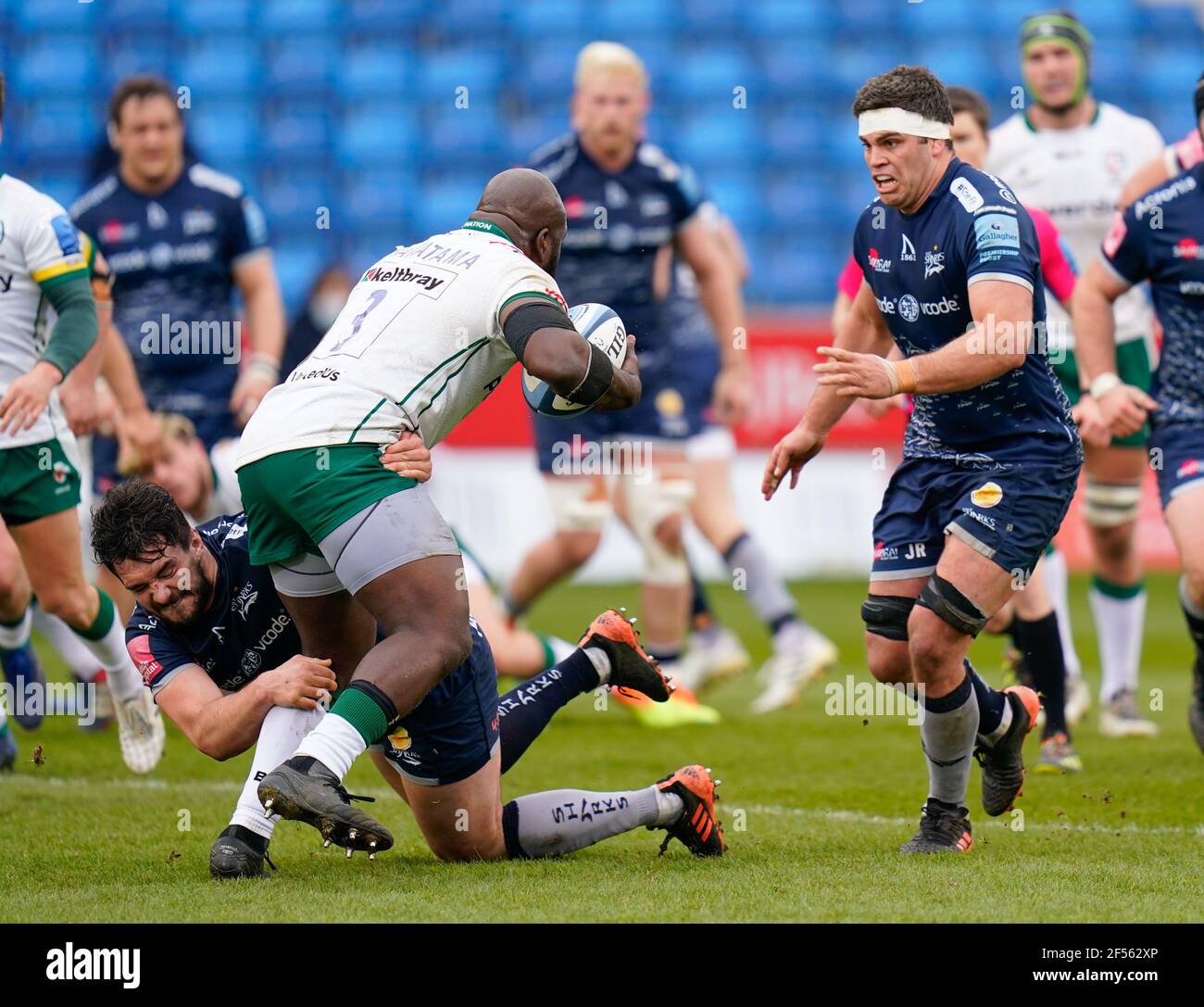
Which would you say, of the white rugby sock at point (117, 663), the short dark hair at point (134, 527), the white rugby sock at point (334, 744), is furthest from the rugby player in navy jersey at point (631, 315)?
the white rugby sock at point (334, 744)

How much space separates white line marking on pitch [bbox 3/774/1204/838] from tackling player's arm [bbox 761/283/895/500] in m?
1.20

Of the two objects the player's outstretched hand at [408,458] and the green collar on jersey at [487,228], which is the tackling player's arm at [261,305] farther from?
the player's outstretched hand at [408,458]

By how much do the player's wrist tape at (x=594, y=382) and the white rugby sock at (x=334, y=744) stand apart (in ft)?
3.33

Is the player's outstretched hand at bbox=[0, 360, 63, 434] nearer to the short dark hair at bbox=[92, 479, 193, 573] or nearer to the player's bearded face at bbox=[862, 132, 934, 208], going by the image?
the short dark hair at bbox=[92, 479, 193, 573]

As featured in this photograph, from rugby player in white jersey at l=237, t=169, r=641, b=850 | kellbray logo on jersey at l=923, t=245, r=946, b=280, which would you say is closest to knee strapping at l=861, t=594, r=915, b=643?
kellbray logo on jersey at l=923, t=245, r=946, b=280

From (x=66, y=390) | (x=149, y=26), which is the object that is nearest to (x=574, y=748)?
(x=66, y=390)

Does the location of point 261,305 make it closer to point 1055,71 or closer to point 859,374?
point 1055,71

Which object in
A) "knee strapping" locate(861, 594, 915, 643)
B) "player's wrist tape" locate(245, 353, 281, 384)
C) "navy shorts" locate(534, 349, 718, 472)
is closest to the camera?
"knee strapping" locate(861, 594, 915, 643)

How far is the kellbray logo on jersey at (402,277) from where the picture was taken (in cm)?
469

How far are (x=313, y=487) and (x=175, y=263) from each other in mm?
4519

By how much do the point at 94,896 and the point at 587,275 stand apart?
5.28 m

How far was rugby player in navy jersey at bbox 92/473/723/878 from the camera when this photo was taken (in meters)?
4.62

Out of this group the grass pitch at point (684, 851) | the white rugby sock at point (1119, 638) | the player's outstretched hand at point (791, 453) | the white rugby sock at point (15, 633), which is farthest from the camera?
the white rugby sock at point (1119, 638)

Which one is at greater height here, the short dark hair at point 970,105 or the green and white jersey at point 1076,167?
the short dark hair at point 970,105
